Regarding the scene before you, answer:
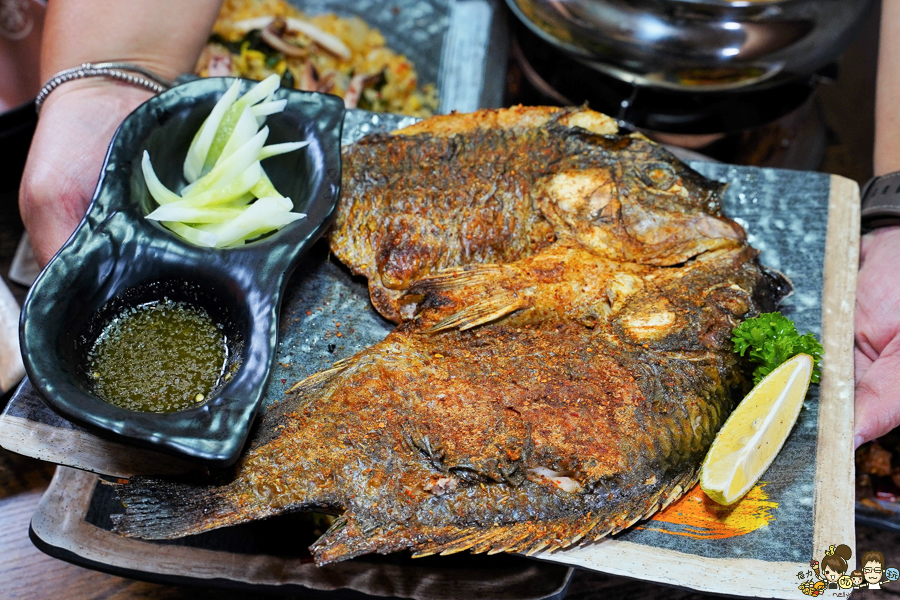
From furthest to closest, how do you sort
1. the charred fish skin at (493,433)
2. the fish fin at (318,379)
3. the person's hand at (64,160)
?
the person's hand at (64,160) < the fish fin at (318,379) < the charred fish skin at (493,433)

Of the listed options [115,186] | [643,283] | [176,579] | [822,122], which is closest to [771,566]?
[643,283]

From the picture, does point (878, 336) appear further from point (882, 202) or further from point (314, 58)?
point (314, 58)

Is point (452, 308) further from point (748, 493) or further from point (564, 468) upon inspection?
point (748, 493)

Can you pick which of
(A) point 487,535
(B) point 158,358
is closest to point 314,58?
(B) point 158,358

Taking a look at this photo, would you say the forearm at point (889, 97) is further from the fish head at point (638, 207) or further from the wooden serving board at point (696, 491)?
the fish head at point (638, 207)

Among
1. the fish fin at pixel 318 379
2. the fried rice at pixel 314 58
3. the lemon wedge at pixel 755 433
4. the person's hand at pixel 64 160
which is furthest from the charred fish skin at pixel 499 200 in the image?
the fried rice at pixel 314 58

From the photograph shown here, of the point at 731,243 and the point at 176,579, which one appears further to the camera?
the point at 731,243
